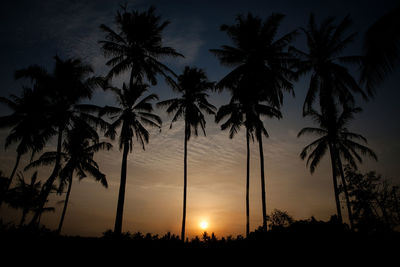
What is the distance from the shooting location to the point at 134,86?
16.9m

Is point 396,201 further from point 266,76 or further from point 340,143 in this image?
point 266,76

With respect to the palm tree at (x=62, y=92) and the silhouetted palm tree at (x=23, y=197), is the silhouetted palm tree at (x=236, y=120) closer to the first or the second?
the palm tree at (x=62, y=92)

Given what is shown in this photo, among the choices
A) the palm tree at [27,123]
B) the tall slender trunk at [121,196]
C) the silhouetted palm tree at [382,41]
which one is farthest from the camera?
the palm tree at [27,123]

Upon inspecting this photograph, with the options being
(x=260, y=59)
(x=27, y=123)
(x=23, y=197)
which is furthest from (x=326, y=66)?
(x=23, y=197)

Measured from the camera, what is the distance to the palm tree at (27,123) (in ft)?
54.4

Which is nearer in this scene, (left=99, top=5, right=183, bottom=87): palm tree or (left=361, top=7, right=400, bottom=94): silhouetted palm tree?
(left=361, top=7, right=400, bottom=94): silhouetted palm tree

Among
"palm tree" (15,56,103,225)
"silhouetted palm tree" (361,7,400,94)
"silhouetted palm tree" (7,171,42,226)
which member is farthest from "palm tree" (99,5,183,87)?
"silhouetted palm tree" (7,171,42,226)

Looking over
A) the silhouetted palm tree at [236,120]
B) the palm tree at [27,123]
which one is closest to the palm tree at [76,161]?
the palm tree at [27,123]

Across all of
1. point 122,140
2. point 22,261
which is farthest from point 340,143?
point 22,261

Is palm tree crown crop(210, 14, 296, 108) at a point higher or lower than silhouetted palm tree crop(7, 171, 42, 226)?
higher

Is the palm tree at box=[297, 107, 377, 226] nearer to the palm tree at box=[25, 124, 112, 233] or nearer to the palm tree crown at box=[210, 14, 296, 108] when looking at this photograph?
the palm tree crown at box=[210, 14, 296, 108]

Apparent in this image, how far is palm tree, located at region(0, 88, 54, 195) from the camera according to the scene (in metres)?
16.6

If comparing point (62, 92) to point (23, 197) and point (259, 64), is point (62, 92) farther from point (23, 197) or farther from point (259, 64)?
point (23, 197)

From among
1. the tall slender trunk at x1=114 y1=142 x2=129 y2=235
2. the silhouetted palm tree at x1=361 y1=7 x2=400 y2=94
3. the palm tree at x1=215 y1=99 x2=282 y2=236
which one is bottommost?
the tall slender trunk at x1=114 y1=142 x2=129 y2=235
